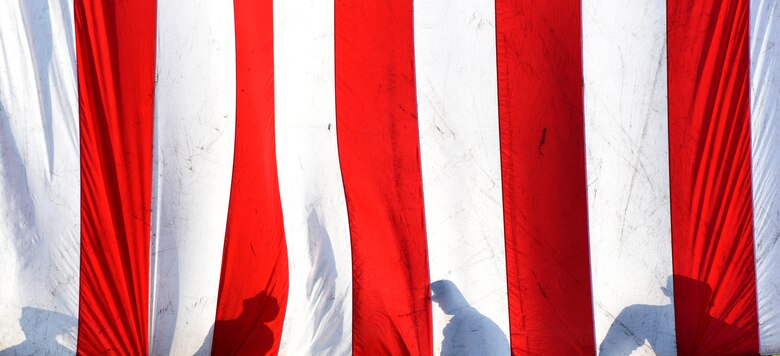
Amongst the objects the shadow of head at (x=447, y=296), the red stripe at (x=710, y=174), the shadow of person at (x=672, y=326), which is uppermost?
the red stripe at (x=710, y=174)

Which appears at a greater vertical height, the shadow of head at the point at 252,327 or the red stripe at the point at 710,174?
the red stripe at the point at 710,174

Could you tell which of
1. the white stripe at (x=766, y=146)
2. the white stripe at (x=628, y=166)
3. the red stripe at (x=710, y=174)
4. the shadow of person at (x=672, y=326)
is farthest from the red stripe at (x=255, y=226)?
the white stripe at (x=766, y=146)

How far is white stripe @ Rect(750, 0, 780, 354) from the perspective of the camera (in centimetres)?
385

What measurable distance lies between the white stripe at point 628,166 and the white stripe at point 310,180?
1.38 m

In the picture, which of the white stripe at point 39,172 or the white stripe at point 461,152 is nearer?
the white stripe at point 39,172

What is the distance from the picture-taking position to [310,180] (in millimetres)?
3777

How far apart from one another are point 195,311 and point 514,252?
1730mm

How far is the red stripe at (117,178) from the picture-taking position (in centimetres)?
368

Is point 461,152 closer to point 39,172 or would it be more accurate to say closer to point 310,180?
point 310,180

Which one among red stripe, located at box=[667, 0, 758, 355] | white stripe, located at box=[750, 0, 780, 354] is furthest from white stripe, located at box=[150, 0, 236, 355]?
white stripe, located at box=[750, 0, 780, 354]

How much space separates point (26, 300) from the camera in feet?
12.1

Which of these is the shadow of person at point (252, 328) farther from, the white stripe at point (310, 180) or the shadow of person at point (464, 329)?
the shadow of person at point (464, 329)

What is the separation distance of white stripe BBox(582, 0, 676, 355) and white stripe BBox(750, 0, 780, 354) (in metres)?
0.49

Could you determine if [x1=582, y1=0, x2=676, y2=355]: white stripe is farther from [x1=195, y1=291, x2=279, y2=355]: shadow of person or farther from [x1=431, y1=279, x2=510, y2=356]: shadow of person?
[x1=195, y1=291, x2=279, y2=355]: shadow of person
